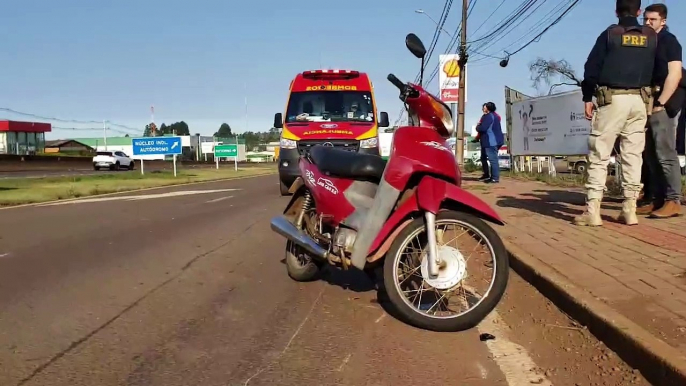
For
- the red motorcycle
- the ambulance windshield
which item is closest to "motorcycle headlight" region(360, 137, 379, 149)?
the ambulance windshield

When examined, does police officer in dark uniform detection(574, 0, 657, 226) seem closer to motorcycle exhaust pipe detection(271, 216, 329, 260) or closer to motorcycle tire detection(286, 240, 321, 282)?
motorcycle tire detection(286, 240, 321, 282)

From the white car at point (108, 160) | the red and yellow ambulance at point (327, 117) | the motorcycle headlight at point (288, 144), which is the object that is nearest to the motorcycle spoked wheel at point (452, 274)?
the red and yellow ambulance at point (327, 117)

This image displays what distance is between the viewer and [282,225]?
19.2 feet

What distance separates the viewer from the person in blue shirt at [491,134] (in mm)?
15609

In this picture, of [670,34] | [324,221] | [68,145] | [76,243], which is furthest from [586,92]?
[68,145]

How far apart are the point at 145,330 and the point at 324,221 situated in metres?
1.63

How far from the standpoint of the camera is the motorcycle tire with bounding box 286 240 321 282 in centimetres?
599

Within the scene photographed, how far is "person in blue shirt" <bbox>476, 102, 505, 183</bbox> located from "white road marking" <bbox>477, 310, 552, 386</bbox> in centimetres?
1132

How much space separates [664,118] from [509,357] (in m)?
4.50

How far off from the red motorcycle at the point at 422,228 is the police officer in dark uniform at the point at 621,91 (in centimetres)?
270

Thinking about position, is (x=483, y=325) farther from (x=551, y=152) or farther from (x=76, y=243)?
(x=551, y=152)

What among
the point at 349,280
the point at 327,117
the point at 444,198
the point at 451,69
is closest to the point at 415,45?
the point at 444,198

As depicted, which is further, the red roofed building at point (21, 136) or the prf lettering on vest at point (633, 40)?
the red roofed building at point (21, 136)

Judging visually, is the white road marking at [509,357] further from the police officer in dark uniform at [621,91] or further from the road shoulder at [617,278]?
the police officer in dark uniform at [621,91]
